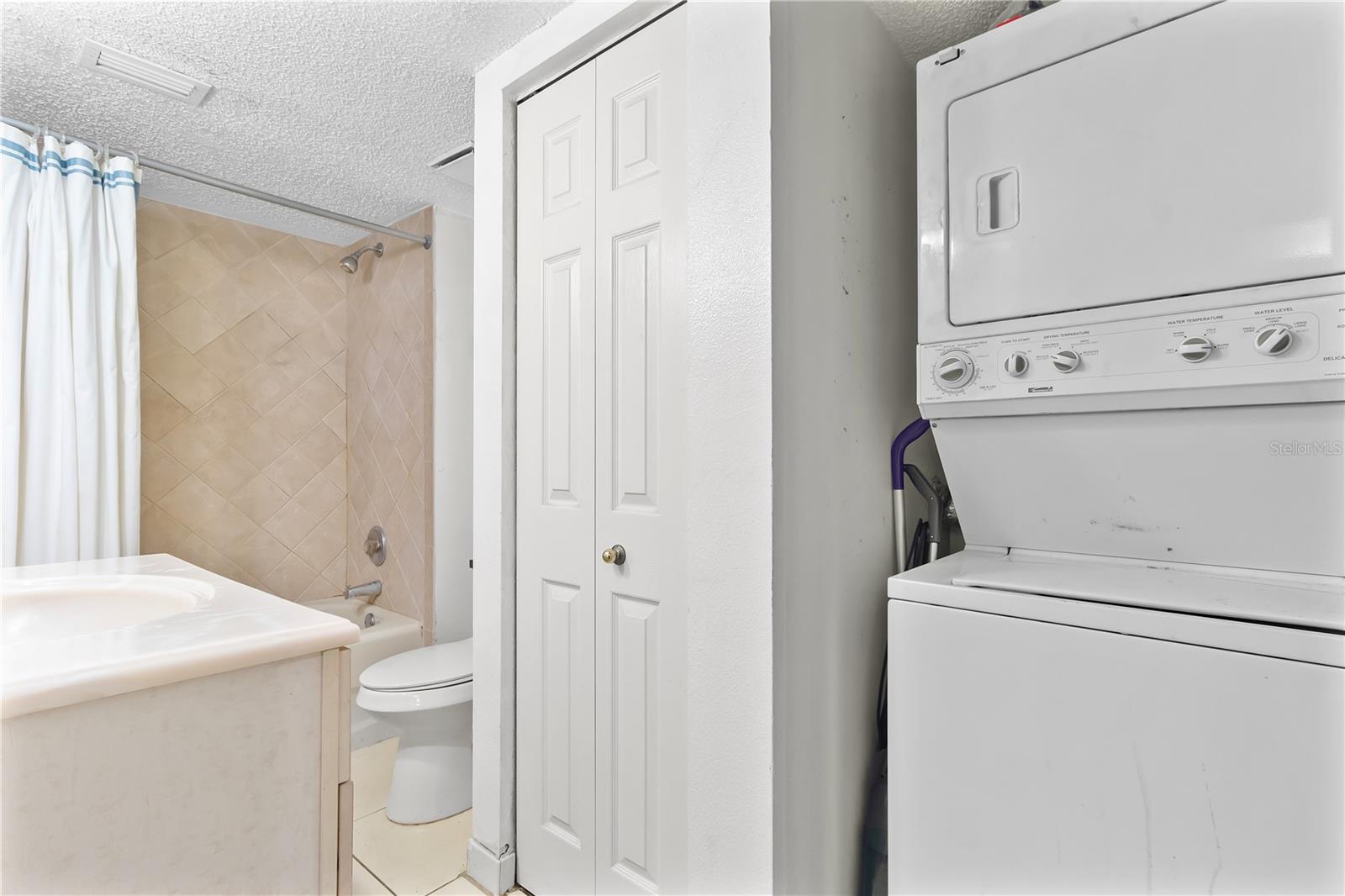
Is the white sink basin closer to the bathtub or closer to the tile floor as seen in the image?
the tile floor

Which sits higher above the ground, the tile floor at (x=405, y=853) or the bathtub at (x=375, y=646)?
the bathtub at (x=375, y=646)

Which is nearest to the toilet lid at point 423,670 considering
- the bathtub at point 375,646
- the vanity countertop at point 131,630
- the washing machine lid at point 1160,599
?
the bathtub at point 375,646

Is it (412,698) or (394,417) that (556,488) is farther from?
(394,417)

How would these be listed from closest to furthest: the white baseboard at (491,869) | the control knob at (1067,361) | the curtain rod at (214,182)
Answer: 1. the control knob at (1067,361)
2. the white baseboard at (491,869)
3. the curtain rod at (214,182)

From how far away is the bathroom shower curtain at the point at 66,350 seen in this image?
1932mm

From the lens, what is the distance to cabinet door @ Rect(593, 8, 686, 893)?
1.36 metres

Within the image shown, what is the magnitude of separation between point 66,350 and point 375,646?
140cm

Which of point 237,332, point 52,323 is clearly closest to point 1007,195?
point 52,323

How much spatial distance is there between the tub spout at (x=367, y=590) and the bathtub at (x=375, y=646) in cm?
6

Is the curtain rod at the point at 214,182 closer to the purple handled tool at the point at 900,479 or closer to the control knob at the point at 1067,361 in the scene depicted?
the purple handled tool at the point at 900,479

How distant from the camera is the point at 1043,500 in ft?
3.88


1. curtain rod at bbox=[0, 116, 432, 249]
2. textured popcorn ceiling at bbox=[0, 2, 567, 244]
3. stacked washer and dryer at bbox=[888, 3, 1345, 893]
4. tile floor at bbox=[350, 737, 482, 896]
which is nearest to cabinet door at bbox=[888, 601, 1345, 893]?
stacked washer and dryer at bbox=[888, 3, 1345, 893]

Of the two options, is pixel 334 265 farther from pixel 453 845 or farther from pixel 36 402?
pixel 453 845

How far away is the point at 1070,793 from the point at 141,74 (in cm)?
258
